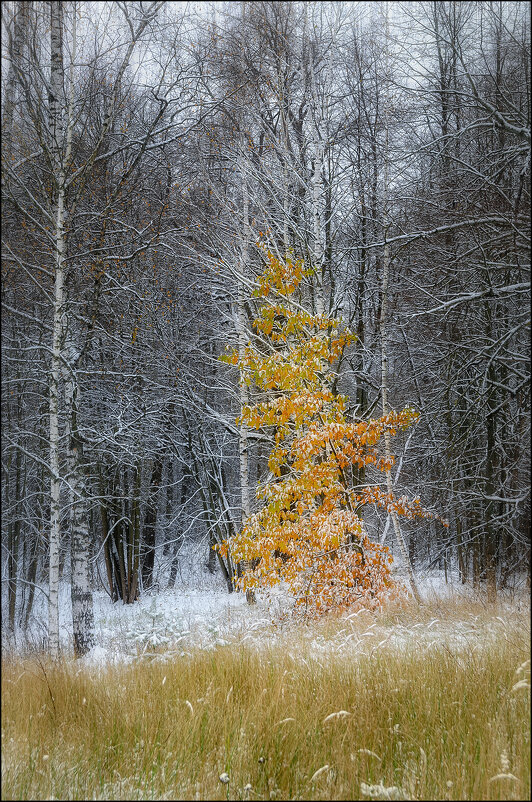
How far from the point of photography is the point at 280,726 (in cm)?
316

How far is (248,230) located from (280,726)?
7123 millimetres

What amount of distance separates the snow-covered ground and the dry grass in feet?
0.77

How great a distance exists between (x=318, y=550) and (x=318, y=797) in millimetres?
3815

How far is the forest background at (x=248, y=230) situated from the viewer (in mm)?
4516

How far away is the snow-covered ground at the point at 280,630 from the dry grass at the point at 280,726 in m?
0.23

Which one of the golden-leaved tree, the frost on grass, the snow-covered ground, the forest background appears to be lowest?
the snow-covered ground

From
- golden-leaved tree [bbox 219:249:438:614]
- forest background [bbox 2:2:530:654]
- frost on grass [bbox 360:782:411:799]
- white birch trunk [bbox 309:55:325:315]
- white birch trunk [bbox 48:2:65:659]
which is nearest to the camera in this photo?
frost on grass [bbox 360:782:411:799]

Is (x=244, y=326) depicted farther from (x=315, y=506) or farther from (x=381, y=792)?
(x=381, y=792)

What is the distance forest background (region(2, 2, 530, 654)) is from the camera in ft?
14.8

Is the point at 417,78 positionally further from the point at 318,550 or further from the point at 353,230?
the point at 318,550

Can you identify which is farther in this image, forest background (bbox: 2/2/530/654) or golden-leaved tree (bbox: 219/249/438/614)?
golden-leaved tree (bbox: 219/249/438/614)

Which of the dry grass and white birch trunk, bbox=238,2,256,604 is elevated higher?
white birch trunk, bbox=238,2,256,604

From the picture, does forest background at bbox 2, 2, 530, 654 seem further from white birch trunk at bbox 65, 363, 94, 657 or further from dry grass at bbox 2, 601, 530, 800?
dry grass at bbox 2, 601, 530, 800

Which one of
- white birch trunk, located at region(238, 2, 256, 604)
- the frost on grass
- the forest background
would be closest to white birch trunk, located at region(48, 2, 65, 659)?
the forest background
